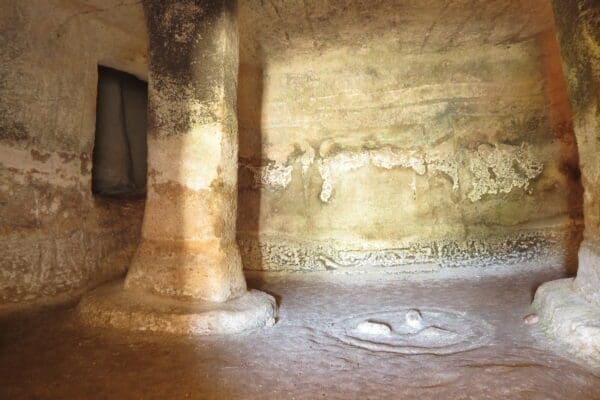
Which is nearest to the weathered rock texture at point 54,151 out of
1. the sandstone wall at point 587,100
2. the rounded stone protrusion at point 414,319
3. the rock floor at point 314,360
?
the rock floor at point 314,360

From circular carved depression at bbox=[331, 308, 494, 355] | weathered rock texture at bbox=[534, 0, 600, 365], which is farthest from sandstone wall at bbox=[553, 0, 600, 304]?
circular carved depression at bbox=[331, 308, 494, 355]

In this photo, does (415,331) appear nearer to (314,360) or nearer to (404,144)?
(314,360)

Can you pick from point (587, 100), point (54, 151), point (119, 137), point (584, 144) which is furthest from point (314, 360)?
point (119, 137)

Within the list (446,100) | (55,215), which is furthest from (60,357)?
(446,100)

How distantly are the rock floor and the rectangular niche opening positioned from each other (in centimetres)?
162

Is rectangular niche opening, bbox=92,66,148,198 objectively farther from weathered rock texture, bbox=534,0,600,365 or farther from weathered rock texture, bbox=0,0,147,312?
weathered rock texture, bbox=534,0,600,365

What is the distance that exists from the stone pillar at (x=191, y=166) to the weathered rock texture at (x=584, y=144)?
1634 millimetres

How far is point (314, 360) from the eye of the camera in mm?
1794

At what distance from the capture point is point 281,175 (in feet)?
14.1

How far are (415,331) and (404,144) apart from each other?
2.41 meters

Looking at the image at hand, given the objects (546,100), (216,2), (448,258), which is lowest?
(448,258)

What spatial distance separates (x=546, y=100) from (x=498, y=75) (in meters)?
0.54

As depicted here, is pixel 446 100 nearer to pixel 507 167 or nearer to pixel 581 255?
pixel 507 167

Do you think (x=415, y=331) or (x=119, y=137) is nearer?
(x=415, y=331)
